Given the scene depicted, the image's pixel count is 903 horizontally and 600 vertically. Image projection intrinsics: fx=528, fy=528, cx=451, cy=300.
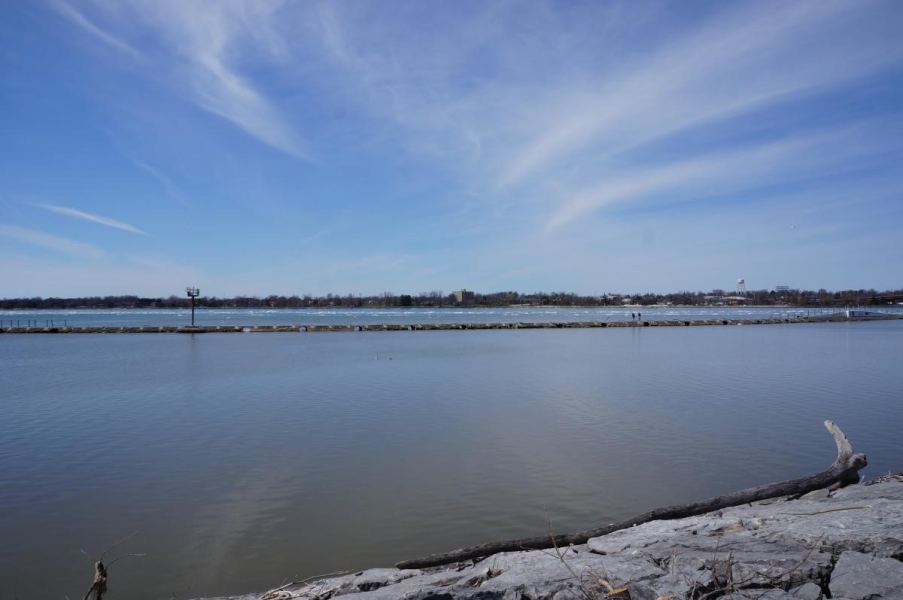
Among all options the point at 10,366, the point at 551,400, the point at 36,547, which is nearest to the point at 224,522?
the point at 36,547

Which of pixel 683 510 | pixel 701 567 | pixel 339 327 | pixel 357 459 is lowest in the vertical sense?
pixel 357 459

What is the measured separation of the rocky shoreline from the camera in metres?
3.23

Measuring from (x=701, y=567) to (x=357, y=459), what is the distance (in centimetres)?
577

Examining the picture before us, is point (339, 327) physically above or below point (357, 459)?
above

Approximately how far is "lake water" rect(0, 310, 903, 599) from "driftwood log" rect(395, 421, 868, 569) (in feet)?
2.68

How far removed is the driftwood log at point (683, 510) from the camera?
4426 mm

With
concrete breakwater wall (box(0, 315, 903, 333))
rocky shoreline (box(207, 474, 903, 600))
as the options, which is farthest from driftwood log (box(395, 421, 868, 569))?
concrete breakwater wall (box(0, 315, 903, 333))

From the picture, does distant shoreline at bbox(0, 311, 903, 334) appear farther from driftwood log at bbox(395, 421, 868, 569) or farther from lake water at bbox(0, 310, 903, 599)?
driftwood log at bbox(395, 421, 868, 569)

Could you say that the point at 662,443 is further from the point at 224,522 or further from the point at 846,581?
the point at 224,522

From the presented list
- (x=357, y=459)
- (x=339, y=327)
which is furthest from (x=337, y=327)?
(x=357, y=459)

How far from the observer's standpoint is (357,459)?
27.2ft

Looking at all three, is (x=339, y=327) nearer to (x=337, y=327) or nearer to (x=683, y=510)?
(x=337, y=327)

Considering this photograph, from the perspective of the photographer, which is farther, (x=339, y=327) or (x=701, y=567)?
(x=339, y=327)

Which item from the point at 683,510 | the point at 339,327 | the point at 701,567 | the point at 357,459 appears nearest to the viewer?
the point at 701,567
